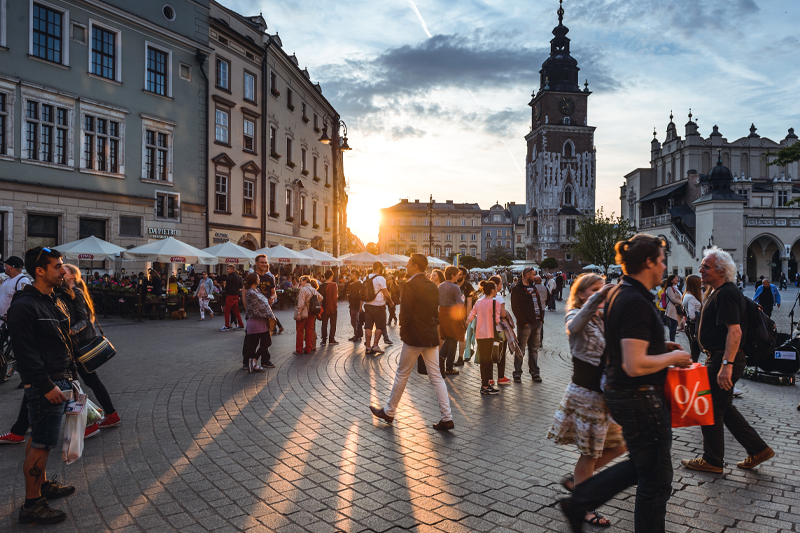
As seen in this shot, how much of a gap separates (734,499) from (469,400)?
12.5 feet

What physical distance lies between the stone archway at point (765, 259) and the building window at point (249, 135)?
136 ft

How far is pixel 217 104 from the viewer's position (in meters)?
28.2

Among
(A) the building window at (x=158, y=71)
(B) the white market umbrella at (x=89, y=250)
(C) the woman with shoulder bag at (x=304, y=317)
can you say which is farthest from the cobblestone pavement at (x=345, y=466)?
(A) the building window at (x=158, y=71)

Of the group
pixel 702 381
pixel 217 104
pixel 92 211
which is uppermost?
pixel 217 104

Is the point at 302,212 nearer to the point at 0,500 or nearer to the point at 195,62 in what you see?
the point at 195,62

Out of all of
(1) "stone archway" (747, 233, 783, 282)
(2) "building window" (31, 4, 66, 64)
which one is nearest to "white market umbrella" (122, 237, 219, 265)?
(2) "building window" (31, 4, 66, 64)

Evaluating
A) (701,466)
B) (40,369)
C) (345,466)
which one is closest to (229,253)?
(345,466)

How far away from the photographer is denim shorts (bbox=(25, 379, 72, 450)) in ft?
12.6

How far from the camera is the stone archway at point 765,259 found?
46.2 meters

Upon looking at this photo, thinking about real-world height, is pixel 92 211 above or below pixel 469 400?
above

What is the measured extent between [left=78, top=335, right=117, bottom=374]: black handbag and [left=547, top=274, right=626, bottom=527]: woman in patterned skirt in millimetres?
4449

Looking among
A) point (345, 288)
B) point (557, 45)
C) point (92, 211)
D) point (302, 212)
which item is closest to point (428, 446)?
point (92, 211)

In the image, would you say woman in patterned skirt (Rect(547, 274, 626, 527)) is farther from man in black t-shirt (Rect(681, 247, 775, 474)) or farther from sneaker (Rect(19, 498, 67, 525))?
sneaker (Rect(19, 498, 67, 525))

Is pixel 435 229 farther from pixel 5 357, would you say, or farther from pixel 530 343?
pixel 5 357
